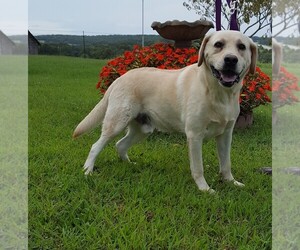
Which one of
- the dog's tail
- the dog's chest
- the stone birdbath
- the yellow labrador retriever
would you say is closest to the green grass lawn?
the yellow labrador retriever

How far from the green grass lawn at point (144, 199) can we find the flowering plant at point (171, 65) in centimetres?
77

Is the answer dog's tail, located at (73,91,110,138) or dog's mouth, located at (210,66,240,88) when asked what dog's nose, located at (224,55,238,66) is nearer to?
dog's mouth, located at (210,66,240,88)

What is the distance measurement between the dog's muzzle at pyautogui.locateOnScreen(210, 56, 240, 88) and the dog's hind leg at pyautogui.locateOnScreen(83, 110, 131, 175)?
3.25 ft

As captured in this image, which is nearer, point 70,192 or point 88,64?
point 70,192

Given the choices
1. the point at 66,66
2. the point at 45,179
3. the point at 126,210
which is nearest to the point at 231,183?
the point at 126,210

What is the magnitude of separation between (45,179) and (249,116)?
3490 mm

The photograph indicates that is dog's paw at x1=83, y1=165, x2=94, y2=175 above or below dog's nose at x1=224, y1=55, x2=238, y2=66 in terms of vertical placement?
below

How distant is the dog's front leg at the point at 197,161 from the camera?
339cm

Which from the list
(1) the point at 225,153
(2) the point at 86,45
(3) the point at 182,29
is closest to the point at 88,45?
(2) the point at 86,45

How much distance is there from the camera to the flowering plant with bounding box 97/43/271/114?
5.96 meters

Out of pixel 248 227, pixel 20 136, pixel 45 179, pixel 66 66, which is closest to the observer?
pixel 248 227

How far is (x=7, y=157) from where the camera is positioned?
4.33 meters

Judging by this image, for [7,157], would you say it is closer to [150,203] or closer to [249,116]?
[150,203]

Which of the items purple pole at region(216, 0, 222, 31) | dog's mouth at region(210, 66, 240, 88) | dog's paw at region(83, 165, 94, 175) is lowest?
dog's paw at region(83, 165, 94, 175)
